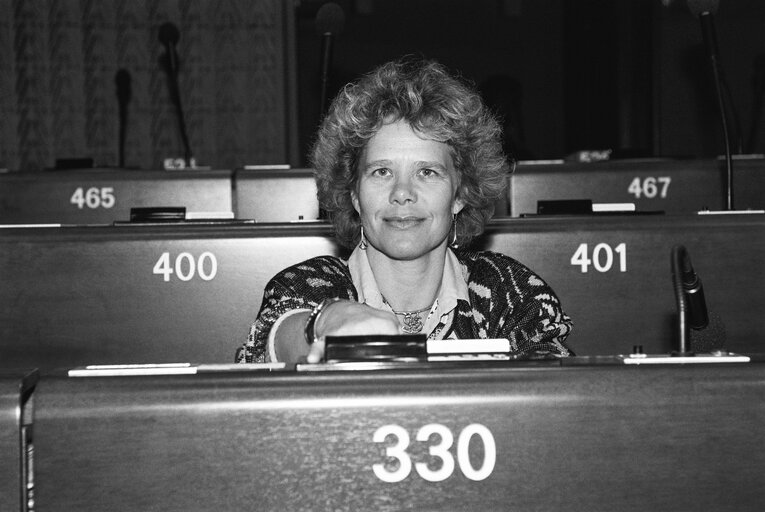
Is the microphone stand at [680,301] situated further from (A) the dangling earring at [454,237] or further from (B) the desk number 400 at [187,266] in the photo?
(B) the desk number 400 at [187,266]

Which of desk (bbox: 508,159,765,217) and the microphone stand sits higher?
desk (bbox: 508,159,765,217)

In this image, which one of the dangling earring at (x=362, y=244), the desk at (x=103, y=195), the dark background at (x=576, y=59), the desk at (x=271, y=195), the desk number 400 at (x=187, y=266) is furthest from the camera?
the dark background at (x=576, y=59)

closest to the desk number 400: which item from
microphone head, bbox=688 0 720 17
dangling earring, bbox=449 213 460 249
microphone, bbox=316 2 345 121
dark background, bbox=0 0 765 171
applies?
dangling earring, bbox=449 213 460 249

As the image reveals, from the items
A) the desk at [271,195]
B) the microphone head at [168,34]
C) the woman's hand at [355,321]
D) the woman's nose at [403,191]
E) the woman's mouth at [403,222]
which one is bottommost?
the woman's hand at [355,321]

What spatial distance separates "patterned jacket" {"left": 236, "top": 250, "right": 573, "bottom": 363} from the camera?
160 cm

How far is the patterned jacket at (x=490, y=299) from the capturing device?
1.60 metres

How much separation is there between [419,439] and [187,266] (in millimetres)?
1190

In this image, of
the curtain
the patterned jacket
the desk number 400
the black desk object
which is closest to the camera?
the black desk object

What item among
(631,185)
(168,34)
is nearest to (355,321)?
(631,185)

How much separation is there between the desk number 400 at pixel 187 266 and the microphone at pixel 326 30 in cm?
84

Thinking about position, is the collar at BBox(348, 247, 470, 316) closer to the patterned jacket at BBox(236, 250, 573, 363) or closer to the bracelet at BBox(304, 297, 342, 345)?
the patterned jacket at BBox(236, 250, 573, 363)

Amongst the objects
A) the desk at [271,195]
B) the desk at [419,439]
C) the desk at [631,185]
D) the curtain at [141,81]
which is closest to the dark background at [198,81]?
the curtain at [141,81]

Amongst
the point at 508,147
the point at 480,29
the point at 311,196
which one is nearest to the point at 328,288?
the point at 311,196

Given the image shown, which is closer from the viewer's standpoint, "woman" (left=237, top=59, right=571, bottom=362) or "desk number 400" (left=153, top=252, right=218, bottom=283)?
"woman" (left=237, top=59, right=571, bottom=362)
